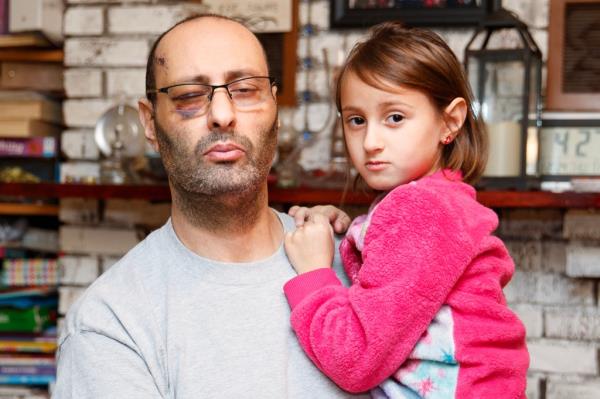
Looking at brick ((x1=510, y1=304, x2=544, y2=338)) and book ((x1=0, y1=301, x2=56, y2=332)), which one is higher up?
brick ((x1=510, y1=304, x2=544, y2=338))

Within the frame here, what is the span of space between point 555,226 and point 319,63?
0.84 m

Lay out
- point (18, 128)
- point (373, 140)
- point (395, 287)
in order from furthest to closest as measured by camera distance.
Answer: point (18, 128) < point (373, 140) < point (395, 287)

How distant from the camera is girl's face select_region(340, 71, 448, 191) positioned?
1230 millimetres

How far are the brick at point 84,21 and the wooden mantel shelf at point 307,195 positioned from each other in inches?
21.2

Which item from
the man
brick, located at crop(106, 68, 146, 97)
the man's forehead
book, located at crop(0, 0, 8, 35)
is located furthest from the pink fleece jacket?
book, located at crop(0, 0, 8, 35)

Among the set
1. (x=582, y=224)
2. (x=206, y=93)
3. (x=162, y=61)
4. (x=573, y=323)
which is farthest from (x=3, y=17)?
(x=573, y=323)

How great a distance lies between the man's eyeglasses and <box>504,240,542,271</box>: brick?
3.48 feet

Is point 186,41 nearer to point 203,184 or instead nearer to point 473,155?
point 203,184

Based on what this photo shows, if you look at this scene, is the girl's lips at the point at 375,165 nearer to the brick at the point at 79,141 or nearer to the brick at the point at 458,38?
the brick at the point at 458,38

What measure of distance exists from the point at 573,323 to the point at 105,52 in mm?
1632

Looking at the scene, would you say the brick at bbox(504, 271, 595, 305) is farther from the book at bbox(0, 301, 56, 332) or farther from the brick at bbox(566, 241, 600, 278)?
the book at bbox(0, 301, 56, 332)

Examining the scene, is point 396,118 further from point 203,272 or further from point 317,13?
point 317,13

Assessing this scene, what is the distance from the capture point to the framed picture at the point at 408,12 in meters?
2.07

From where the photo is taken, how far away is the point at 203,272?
1.28 meters
